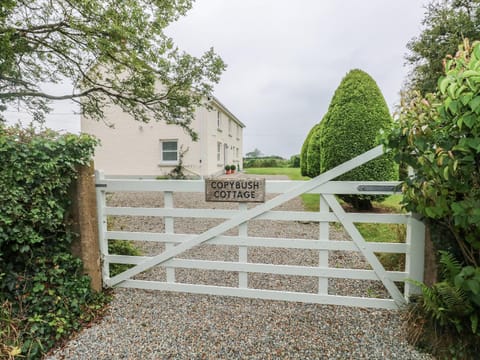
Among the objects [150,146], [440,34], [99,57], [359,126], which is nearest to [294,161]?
[440,34]

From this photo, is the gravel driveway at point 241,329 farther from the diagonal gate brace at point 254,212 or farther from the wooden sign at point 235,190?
the wooden sign at point 235,190

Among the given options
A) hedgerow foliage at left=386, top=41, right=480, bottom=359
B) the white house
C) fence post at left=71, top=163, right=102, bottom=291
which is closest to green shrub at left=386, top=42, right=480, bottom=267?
hedgerow foliage at left=386, top=41, right=480, bottom=359

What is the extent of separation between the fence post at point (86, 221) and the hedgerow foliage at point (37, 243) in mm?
84

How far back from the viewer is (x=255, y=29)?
24.5 feet

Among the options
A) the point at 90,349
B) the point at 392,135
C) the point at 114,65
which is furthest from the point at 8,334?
the point at 114,65

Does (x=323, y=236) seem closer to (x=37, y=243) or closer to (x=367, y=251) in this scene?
(x=367, y=251)

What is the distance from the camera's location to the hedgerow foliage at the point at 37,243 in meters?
2.18

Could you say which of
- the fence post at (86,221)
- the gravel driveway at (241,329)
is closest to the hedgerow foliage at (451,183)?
the gravel driveway at (241,329)

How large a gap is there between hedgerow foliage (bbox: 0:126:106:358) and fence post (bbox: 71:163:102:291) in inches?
3.3

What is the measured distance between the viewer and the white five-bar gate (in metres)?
2.46

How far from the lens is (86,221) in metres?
2.78

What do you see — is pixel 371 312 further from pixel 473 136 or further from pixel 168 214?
pixel 168 214

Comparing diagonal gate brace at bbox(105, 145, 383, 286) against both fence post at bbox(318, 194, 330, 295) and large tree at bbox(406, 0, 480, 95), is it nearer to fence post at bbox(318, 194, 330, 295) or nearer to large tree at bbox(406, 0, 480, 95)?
fence post at bbox(318, 194, 330, 295)

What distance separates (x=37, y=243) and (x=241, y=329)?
2282 mm
